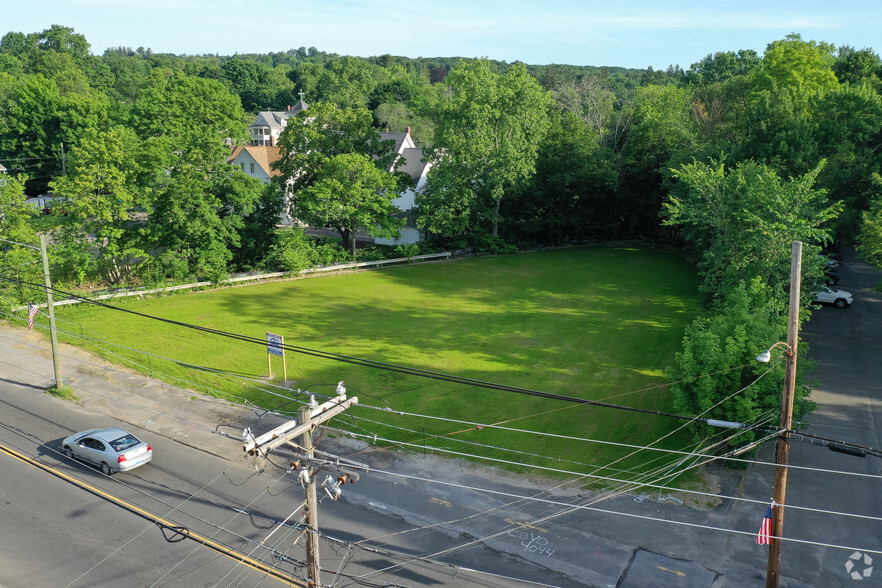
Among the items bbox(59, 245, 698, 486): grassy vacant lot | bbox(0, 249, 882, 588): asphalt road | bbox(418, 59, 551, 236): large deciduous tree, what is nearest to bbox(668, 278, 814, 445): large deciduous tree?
bbox(0, 249, 882, 588): asphalt road

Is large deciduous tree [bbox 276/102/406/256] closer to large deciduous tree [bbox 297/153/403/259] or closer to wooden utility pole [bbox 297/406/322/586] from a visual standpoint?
large deciduous tree [bbox 297/153/403/259]

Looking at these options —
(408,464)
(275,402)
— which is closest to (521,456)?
(408,464)

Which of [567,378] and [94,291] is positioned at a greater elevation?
[94,291]

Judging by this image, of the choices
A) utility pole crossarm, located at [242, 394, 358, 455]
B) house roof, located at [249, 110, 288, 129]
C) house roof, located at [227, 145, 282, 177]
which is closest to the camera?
utility pole crossarm, located at [242, 394, 358, 455]

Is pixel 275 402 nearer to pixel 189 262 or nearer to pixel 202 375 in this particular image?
pixel 202 375

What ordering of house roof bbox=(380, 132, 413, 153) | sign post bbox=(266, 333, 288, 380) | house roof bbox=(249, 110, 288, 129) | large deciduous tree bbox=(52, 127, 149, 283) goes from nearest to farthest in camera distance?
sign post bbox=(266, 333, 288, 380)
large deciduous tree bbox=(52, 127, 149, 283)
house roof bbox=(380, 132, 413, 153)
house roof bbox=(249, 110, 288, 129)
